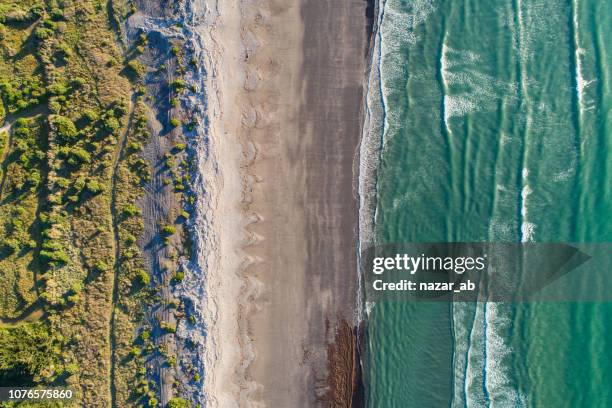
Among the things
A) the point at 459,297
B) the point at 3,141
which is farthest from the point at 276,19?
the point at 459,297

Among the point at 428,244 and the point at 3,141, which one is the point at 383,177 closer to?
the point at 428,244

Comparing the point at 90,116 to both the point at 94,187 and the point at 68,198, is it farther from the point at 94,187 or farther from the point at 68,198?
the point at 68,198

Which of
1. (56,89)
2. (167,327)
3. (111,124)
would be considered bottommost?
(167,327)

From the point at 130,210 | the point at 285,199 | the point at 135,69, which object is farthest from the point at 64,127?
the point at 285,199

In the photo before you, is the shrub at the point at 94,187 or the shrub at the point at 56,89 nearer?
the shrub at the point at 94,187

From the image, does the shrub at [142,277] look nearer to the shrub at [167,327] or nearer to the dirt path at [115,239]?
the dirt path at [115,239]

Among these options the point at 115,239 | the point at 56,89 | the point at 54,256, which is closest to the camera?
the point at 54,256

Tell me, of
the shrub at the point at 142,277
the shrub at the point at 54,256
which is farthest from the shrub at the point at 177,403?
the shrub at the point at 54,256

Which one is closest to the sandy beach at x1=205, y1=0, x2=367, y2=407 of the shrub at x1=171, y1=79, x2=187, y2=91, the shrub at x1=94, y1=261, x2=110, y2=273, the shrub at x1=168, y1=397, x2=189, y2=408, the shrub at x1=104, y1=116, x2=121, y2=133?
the shrub at x1=171, y1=79, x2=187, y2=91
